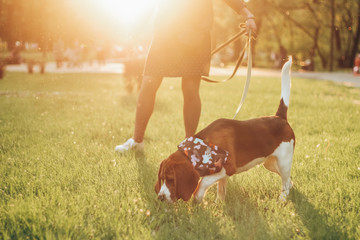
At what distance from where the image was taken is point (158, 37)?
3623 mm

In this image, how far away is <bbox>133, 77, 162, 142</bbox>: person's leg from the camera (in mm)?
3773

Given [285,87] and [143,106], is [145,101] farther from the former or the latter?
[285,87]

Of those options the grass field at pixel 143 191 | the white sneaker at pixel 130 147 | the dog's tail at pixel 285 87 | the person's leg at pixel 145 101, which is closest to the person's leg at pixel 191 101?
the person's leg at pixel 145 101

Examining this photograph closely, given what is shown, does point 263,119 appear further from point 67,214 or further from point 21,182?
point 21,182

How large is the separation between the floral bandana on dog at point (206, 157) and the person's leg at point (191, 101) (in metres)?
1.30

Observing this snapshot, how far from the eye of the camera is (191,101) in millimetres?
3719

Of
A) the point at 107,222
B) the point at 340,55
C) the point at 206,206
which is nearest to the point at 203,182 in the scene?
the point at 206,206

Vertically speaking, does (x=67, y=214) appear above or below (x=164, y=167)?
below

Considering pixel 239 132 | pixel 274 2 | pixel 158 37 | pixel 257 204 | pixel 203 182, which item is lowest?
pixel 257 204

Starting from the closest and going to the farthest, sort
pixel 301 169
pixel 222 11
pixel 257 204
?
1. pixel 257 204
2. pixel 301 169
3. pixel 222 11

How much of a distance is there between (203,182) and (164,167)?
1.01 ft

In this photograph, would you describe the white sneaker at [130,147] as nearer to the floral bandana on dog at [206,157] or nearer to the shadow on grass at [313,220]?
the floral bandana on dog at [206,157]

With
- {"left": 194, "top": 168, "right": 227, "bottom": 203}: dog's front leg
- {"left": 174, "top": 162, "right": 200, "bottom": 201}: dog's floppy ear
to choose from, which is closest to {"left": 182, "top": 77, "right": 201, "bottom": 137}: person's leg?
{"left": 194, "top": 168, "right": 227, "bottom": 203}: dog's front leg

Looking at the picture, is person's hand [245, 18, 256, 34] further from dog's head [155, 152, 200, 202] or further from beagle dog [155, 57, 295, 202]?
dog's head [155, 152, 200, 202]
